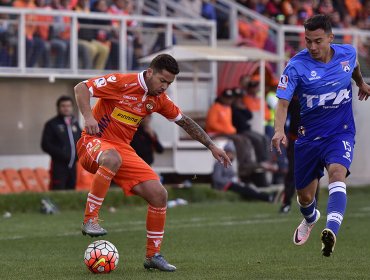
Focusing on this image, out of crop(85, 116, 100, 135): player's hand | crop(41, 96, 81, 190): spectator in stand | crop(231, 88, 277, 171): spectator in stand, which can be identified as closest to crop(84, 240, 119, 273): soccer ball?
crop(85, 116, 100, 135): player's hand

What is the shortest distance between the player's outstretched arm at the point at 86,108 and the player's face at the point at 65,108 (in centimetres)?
881

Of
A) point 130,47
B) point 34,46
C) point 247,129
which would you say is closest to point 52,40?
point 34,46

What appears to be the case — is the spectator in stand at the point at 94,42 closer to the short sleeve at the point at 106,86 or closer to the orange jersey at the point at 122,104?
the orange jersey at the point at 122,104

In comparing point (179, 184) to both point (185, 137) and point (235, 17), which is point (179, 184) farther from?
point (235, 17)

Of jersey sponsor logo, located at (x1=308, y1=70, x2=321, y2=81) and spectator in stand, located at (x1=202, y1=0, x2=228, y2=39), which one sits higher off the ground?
jersey sponsor logo, located at (x1=308, y1=70, x2=321, y2=81)

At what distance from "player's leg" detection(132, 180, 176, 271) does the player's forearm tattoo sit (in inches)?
28.4

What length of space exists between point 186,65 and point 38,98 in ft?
12.6

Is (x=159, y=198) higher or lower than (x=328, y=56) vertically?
lower

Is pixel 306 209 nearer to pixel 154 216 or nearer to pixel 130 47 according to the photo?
pixel 154 216

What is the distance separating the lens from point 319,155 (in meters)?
11.8

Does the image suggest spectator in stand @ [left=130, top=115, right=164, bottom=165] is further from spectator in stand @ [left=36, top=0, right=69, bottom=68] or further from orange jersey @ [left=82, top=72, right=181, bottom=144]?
orange jersey @ [left=82, top=72, right=181, bottom=144]

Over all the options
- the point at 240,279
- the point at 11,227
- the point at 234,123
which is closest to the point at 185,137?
the point at 234,123

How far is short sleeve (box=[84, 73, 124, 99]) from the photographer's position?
11.5 metres

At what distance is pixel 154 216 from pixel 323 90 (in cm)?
216
